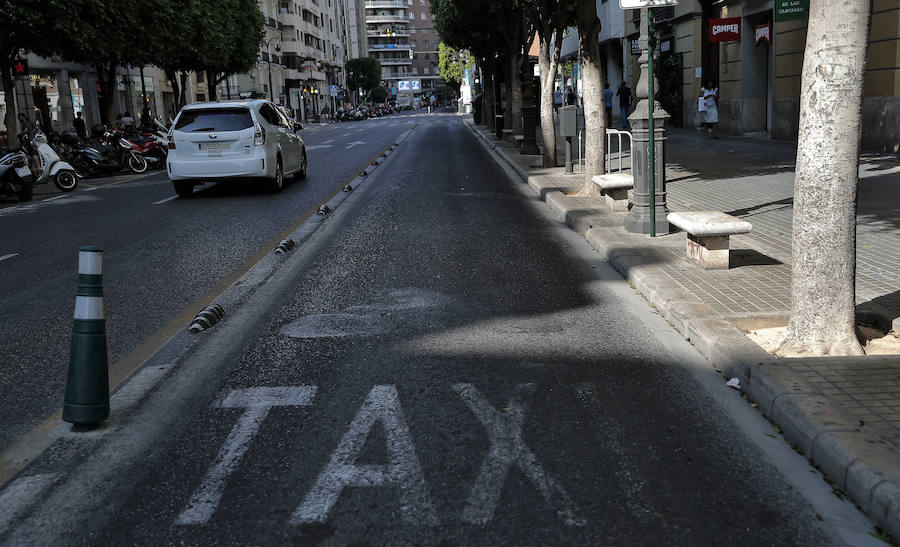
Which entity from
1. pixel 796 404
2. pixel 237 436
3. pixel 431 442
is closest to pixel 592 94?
pixel 796 404

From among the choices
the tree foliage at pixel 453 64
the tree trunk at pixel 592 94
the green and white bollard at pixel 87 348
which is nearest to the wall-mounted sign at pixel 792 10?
the tree trunk at pixel 592 94

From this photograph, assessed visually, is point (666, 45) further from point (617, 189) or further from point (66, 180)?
point (617, 189)

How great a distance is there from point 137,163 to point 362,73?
407 ft

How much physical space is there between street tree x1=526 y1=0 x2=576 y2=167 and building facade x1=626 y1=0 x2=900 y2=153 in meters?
5.20

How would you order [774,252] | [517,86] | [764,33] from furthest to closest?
1. [517,86]
2. [764,33]
3. [774,252]

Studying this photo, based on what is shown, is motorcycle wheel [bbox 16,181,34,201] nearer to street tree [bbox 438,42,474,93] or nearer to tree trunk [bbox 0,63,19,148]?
tree trunk [bbox 0,63,19,148]

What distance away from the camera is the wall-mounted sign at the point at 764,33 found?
79.5 feet

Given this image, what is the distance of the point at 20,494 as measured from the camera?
3.50 metres

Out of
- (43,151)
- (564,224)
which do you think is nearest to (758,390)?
(564,224)

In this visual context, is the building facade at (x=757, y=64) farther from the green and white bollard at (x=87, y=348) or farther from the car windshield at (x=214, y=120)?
the green and white bollard at (x=87, y=348)

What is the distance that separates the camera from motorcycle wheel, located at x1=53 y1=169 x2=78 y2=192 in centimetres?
1867

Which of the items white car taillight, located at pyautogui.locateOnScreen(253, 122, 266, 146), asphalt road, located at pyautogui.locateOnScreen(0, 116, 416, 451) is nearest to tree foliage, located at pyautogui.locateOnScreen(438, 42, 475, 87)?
white car taillight, located at pyautogui.locateOnScreen(253, 122, 266, 146)

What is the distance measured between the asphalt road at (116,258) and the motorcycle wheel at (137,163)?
5155 millimetres

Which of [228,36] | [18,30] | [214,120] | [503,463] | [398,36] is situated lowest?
[503,463]
